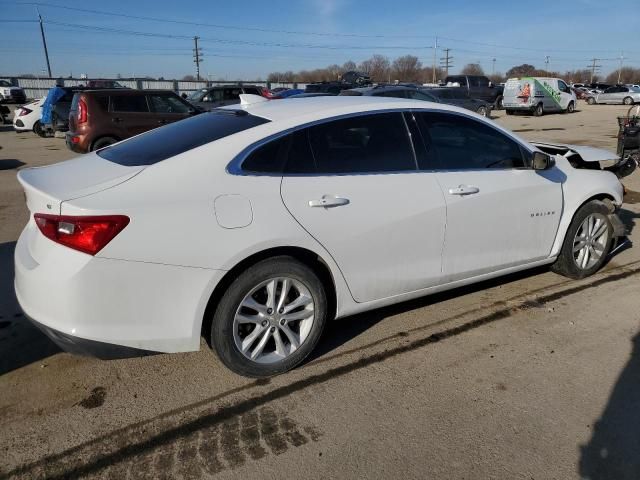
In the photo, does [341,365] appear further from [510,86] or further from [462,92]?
[510,86]

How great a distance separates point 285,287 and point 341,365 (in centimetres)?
67

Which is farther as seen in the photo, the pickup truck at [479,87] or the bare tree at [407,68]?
the bare tree at [407,68]

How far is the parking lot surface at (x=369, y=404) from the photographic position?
243 cm

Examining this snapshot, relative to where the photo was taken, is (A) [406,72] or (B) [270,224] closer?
(B) [270,224]

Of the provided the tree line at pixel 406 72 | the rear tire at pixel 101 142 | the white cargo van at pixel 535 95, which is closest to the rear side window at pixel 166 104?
the rear tire at pixel 101 142

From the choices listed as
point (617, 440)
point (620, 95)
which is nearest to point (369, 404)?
Answer: point (617, 440)

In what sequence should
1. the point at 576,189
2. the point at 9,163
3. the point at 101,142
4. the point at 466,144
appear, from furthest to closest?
A: the point at 9,163
the point at 101,142
the point at 576,189
the point at 466,144

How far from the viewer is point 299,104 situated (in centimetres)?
352

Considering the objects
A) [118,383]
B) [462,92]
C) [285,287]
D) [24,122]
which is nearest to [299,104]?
[285,287]

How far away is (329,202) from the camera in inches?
119

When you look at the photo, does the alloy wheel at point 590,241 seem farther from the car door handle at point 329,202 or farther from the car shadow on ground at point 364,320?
the car door handle at point 329,202

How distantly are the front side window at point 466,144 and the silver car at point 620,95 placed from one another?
42.9m

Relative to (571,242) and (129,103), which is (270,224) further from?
(129,103)

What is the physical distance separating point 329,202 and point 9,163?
11.3 meters
